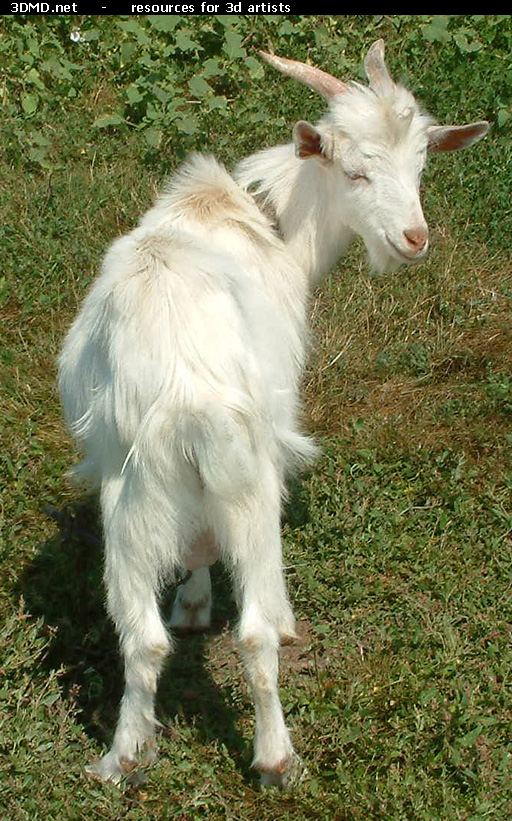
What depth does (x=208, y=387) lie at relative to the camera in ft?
9.91

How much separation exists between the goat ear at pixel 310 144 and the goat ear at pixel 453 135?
0.52m

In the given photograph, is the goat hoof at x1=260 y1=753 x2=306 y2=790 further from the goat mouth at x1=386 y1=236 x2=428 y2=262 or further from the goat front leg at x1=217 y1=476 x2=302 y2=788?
the goat mouth at x1=386 y1=236 x2=428 y2=262

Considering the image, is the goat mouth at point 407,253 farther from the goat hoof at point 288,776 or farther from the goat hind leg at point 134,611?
the goat hoof at point 288,776

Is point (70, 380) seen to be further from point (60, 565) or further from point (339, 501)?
point (339, 501)

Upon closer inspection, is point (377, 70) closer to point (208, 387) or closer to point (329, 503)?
point (329, 503)

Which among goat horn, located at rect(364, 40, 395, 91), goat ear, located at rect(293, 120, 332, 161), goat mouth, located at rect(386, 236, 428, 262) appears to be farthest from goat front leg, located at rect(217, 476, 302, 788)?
goat horn, located at rect(364, 40, 395, 91)

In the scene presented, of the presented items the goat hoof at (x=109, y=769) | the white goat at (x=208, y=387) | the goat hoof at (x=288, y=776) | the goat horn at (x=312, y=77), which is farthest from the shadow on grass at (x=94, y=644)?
the goat horn at (x=312, y=77)

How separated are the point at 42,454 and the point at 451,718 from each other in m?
2.34

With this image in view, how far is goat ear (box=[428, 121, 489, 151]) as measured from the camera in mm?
4430

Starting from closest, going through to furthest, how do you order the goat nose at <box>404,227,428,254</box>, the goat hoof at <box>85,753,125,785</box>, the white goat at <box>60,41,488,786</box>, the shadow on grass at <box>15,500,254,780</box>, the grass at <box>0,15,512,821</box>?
the white goat at <box>60,41,488,786</box>
the goat hoof at <box>85,753,125,785</box>
the grass at <box>0,15,512,821</box>
the shadow on grass at <box>15,500,254,780</box>
the goat nose at <box>404,227,428,254</box>

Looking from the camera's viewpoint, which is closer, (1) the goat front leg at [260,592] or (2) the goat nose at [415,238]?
(1) the goat front leg at [260,592]

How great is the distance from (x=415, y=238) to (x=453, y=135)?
77cm

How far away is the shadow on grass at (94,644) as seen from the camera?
3916 mm

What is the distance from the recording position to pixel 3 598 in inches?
166
